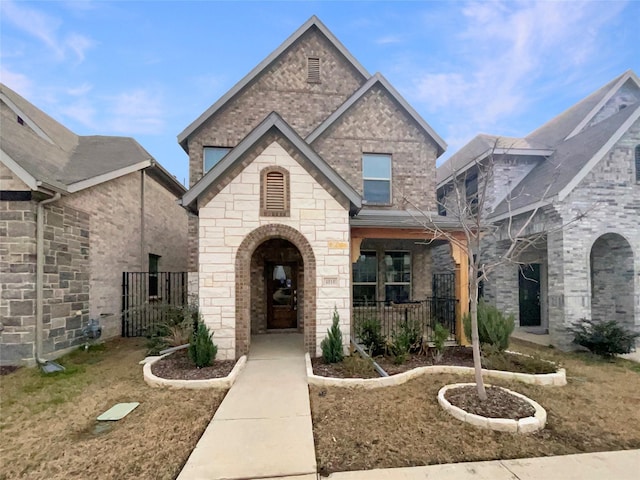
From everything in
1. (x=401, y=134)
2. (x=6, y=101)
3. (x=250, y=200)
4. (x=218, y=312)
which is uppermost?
(x=6, y=101)

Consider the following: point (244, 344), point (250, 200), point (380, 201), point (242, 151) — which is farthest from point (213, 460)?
point (380, 201)

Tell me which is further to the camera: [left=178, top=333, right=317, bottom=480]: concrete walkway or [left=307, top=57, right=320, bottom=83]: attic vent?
[left=307, top=57, right=320, bottom=83]: attic vent

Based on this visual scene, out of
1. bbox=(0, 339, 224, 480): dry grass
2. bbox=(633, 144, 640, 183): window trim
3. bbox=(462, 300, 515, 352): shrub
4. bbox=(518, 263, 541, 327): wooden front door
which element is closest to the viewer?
bbox=(0, 339, 224, 480): dry grass

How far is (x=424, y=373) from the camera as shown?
6824 mm

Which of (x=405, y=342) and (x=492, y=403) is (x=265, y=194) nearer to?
(x=405, y=342)

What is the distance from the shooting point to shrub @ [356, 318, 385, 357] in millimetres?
7863

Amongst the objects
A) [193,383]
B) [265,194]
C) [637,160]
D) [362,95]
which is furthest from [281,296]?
[637,160]

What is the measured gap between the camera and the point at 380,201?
12016 mm

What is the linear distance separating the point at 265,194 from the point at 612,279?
456 inches

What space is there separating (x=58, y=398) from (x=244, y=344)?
11.6 ft

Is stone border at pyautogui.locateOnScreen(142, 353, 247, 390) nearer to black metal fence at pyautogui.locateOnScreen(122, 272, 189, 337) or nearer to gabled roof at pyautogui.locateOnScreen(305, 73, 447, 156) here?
black metal fence at pyautogui.locateOnScreen(122, 272, 189, 337)

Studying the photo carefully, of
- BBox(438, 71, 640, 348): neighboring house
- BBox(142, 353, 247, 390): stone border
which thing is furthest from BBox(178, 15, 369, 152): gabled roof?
BBox(142, 353, 247, 390): stone border

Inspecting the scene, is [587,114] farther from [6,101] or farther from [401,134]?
[6,101]

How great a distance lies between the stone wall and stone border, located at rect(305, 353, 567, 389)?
65.4 inches
